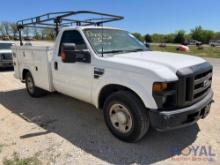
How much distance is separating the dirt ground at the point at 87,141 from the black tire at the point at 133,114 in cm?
15

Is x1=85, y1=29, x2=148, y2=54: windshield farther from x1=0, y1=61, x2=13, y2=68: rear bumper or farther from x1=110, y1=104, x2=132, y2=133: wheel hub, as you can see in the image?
x1=0, y1=61, x2=13, y2=68: rear bumper

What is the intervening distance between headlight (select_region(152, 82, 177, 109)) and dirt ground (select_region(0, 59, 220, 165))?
2.67 feet

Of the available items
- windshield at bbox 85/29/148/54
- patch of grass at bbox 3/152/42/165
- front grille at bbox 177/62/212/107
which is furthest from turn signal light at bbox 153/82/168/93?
patch of grass at bbox 3/152/42/165

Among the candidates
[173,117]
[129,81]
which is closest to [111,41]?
[129,81]

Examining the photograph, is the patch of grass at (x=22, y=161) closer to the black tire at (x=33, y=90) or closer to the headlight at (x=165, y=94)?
the headlight at (x=165, y=94)

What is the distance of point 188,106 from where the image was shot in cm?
343

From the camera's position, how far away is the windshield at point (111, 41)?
434cm

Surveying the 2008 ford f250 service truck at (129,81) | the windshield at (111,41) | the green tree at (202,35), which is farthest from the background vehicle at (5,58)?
the green tree at (202,35)

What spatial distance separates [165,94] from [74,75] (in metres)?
2.12

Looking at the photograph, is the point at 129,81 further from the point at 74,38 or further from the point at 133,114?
the point at 74,38

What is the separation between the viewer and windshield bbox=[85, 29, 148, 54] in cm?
434

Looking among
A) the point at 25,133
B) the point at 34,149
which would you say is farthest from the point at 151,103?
the point at 25,133

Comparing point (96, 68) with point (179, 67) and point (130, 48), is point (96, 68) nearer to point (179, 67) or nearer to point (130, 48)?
point (130, 48)

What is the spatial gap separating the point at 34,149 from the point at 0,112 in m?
2.36
